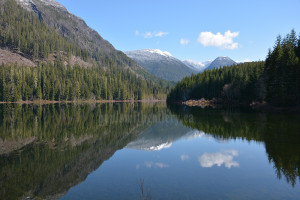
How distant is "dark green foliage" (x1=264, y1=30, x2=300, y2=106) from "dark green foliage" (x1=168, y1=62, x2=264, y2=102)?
1404 cm

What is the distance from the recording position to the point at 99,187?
11.9 m

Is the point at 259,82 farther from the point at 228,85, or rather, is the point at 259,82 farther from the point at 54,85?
the point at 54,85

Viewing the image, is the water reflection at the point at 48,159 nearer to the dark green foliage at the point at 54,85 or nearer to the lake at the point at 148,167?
the lake at the point at 148,167

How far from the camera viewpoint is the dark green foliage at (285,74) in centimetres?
5853

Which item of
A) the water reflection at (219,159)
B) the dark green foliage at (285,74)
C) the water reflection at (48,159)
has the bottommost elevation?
the water reflection at (219,159)

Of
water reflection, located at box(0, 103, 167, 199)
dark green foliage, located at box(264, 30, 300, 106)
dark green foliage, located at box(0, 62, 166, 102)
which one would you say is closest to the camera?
water reflection, located at box(0, 103, 167, 199)

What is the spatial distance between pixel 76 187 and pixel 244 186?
9687 mm

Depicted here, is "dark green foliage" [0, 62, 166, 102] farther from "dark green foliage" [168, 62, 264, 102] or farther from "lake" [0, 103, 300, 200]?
"lake" [0, 103, 300, 200]

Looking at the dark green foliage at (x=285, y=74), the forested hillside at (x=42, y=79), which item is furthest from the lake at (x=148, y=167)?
the forested hillside at (x=42, y=79)

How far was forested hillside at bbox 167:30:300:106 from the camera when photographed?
60000 mm

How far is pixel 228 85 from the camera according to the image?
11506cm

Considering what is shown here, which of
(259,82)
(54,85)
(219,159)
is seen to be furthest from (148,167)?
(54,85)

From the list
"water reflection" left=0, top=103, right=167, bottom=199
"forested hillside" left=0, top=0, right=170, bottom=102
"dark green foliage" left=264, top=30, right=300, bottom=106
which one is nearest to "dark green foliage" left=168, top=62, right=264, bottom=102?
"dark green foliage" left=264, top=30, right=300, bottom=106

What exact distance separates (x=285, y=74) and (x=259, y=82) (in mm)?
22842
